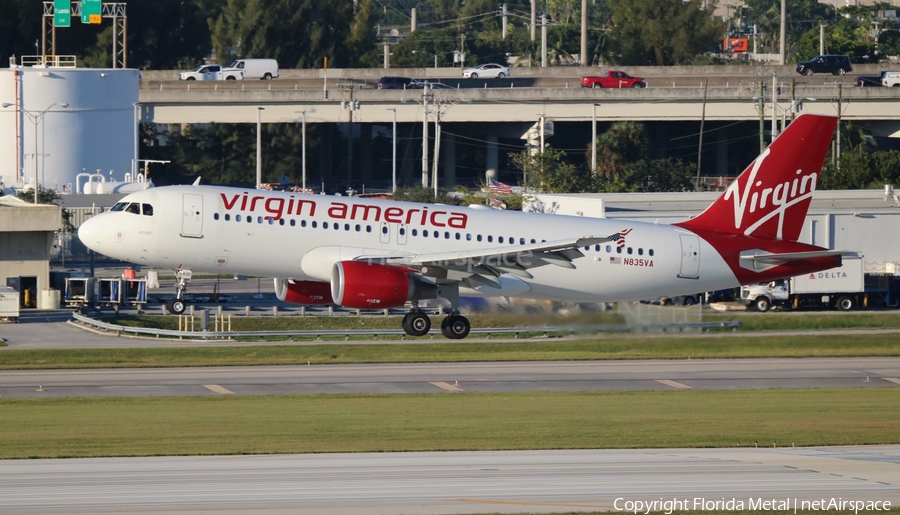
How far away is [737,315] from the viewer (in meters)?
69.6

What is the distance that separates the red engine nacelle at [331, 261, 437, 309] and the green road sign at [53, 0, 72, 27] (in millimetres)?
82905

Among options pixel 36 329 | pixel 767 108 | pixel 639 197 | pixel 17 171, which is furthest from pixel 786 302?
pixel 17 171

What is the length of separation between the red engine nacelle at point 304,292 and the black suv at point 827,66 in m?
109

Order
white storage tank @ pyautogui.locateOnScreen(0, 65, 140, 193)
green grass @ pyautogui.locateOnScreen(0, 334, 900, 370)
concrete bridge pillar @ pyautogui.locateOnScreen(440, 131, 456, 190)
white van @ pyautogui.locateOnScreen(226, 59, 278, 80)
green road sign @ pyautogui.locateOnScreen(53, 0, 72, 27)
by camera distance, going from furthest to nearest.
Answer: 1. white van @ pyautogui.locateOnScreen(226, 59, 278, 80)
2. concrete bridge pillar @ pyautogui.locateOnScreen(440, 131, 456, 190)
3. green road sign @ pyautogui.locateOnScreen(53, 0, 72, 27)
4. white storage tank @ pyautogui.locateOnScreen(0, 65, 140, 193)
5. green grass @ pyautogui.locateOnScreen(0, 334, 900, 370)

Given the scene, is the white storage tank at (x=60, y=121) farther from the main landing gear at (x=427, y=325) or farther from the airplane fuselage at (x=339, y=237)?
the main landing gear at (x=427, y=325)

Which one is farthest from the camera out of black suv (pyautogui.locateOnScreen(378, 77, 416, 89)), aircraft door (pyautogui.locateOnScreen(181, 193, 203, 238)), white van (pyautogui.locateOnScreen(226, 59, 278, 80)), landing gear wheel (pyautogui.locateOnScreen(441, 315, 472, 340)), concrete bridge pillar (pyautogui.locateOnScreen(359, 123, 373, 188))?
white van (pyautogui.locateOnScreen(226, 59, 278, 80))

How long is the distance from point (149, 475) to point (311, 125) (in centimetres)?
11402

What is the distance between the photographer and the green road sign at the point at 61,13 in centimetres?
11712

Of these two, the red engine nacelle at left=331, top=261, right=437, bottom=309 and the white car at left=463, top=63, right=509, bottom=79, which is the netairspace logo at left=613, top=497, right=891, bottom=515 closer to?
the red engine nacelle at left=331, top=261, right=437, bottom=309

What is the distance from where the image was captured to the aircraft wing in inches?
1706

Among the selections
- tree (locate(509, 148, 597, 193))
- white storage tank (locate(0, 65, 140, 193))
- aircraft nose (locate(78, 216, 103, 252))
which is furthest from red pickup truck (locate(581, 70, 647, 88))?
aircraft nose (locate(78, 216, 103, 252))

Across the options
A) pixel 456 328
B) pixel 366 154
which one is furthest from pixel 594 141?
pixel 456 328

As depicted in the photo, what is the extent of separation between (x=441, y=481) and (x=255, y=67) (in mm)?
120567

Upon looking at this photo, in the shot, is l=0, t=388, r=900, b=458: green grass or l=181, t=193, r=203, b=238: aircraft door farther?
l=181, t=193, r=203, b=238: aircraft door
